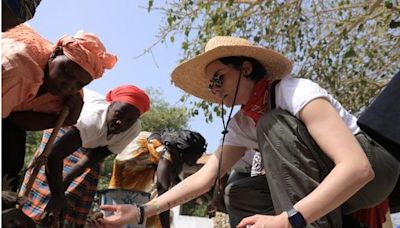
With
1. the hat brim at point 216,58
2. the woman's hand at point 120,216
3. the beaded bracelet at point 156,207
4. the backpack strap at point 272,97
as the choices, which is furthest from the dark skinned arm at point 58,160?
the backpack strap at point 272,97

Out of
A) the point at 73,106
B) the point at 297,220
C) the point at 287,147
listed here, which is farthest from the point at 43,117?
the point at 297,220

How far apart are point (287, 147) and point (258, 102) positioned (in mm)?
343

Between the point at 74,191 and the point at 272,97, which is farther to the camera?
the point at 74,191

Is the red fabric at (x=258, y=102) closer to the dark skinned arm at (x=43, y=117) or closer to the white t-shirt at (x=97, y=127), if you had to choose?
Answer: the dark skinned arm at (x=43, y=117)

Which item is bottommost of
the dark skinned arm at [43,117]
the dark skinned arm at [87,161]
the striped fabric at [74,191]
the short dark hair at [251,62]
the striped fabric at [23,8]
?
the striped fabric at [74,191]

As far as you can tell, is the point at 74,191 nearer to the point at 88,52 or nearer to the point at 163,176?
the point at 163,176

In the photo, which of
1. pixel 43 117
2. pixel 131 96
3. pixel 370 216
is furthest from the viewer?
pixel 131 96

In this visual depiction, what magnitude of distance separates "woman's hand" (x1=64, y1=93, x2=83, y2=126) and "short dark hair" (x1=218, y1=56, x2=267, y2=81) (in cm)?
80

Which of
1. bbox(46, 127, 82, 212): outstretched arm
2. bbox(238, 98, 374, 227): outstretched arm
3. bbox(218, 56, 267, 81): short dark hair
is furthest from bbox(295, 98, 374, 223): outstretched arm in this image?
bbox(46, 127, 82, 212): outstretched arm

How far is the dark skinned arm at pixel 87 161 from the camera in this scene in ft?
10.6

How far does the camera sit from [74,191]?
132 inches

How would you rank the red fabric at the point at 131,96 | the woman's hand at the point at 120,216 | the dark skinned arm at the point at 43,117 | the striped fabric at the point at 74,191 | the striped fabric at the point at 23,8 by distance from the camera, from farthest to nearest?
1. the red fabric at the point at 131,96
2. the striped fabric at the point at 74,191
3. the dark skinned arm at the point at 43,117
4. the woman's hand at the point at 120,216
5. the striped fabric at the point at 23,8

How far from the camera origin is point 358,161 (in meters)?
A: 1.64

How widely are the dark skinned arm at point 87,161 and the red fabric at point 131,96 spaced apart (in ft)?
1.20
